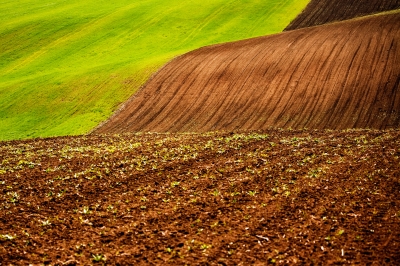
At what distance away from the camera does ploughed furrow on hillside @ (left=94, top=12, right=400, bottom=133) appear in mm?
28531

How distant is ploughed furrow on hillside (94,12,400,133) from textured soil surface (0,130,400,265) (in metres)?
10.7

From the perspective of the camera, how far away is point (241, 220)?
396 inches

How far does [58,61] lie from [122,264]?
170ft

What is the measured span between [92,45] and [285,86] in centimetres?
3693

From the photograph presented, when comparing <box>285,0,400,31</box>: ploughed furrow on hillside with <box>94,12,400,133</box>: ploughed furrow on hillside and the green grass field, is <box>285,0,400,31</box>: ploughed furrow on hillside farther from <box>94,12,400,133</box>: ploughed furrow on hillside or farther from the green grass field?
<box>94,12,400,133</box>: ploughed furrow on hillside

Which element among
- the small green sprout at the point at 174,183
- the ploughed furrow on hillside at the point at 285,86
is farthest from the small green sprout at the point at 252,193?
the ploughed furrow on hillside at the point at 285,86

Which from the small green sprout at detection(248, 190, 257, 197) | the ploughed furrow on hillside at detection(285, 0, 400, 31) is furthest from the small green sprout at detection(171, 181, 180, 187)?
the ploughed furrow on hillside at detection(285, 0, 400, 31)

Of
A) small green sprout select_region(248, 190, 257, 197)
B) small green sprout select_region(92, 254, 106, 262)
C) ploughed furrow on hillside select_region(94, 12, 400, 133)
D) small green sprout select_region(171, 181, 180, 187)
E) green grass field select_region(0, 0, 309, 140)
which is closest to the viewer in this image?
small green sprout select_region(92, 254, 106, 262)

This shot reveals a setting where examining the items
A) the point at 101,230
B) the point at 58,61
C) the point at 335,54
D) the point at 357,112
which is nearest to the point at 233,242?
the point at 101,230

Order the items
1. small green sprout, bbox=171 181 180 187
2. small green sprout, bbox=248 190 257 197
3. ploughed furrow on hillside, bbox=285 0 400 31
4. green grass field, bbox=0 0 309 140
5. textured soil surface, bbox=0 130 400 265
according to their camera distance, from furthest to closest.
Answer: ploughed furrow on hillside, bbox=285 0 400 31 → green grass field, bbox=0 0 309 140 → small green sprout, bbox=171 181 180 187 → small green sprout, bbox=248 190 257 197 → textured soil surface, bbox=0 130 400 265

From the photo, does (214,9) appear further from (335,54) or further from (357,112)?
(357,112)

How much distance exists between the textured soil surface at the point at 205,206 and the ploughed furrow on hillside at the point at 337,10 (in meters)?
36.5

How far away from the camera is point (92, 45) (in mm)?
58625

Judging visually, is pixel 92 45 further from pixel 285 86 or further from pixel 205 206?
pixel 205 206
